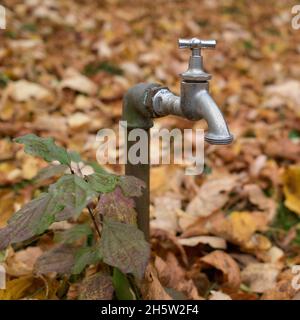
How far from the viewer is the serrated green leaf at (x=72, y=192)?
694 mm

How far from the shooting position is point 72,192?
713 mm

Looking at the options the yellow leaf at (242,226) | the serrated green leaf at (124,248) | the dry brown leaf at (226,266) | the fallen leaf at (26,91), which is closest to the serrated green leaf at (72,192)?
the serrated green leaf at (124,248)

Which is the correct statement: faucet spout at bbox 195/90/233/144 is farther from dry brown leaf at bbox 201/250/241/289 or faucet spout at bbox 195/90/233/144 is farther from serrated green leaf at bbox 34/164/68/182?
dry brown leaf at bbox 201/250/241/289

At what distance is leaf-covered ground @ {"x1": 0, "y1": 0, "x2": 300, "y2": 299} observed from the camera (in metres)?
1.08

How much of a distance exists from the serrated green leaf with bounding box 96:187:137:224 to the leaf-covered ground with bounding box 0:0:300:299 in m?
0.12

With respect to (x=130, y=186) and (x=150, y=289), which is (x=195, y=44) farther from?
(x=150, y=289)

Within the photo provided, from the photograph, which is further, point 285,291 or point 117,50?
point 117,50

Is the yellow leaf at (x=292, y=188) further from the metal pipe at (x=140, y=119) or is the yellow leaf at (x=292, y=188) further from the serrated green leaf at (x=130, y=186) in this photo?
the serrated green leaf at (x=130, y=186)

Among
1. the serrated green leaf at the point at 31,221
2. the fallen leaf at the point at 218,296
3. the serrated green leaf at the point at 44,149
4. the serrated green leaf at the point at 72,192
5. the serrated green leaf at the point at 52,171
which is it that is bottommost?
the fallen leaf at the point at 218,296

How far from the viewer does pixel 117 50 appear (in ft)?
8.21

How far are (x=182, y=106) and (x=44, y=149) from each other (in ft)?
0.82
